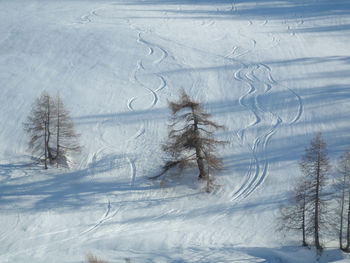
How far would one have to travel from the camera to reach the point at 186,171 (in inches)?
846

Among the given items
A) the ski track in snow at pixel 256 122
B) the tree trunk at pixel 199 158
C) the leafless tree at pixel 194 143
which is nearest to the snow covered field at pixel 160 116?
the ski track in snow at pixel 256 122

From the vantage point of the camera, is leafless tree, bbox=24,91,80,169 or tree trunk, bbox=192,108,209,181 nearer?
tree trunk, bbox=192,108,209,181

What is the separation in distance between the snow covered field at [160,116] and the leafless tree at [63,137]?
0.73m

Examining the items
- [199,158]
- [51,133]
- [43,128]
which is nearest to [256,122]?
[199,158]

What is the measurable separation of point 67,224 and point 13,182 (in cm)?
459

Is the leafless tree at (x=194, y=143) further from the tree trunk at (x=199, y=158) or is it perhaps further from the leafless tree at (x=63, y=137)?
the leafless tree at (x=63, y=137)

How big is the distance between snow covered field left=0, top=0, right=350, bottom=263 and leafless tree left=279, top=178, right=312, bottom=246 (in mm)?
543

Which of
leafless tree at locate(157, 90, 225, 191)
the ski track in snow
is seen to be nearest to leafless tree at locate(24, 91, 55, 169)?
leafless tree at locate(157, 90, 225, 191)

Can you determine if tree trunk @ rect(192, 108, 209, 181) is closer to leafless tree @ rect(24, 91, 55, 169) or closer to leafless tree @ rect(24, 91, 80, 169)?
leafless tree @ rect(24, 91, 80, 169)

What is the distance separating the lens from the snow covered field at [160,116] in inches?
687

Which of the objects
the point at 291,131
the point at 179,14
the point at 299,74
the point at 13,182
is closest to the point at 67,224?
the point at 13,182

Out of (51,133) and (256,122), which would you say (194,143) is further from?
(51,133)

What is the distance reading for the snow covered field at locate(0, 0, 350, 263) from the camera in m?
17.5

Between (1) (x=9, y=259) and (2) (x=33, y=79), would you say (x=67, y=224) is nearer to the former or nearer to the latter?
(1) (x=9, y=259)
